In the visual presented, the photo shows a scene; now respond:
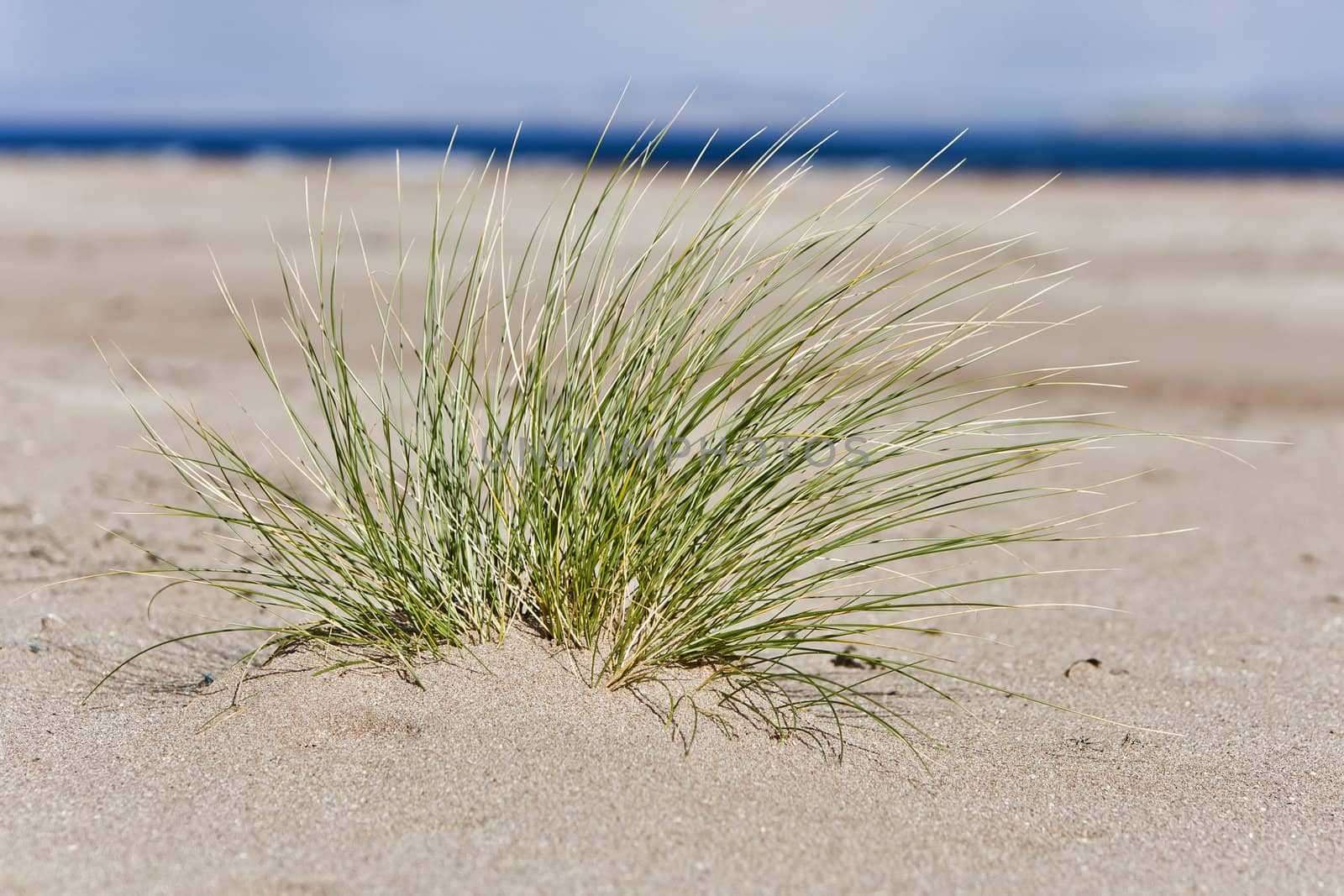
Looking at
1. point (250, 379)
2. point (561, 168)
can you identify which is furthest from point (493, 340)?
point (561, 168)

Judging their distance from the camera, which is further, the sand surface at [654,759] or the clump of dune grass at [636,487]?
the clump of dune grass at [636,487]

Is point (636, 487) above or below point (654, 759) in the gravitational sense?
above

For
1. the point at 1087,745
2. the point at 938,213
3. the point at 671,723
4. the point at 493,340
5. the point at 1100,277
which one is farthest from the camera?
the point at 938,213

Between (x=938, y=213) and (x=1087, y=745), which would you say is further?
(x=938, y=213)

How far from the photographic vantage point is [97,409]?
16.5 feet

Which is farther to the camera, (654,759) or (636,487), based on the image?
(636,487)

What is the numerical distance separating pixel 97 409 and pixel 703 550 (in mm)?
3712

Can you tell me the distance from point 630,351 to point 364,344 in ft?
18.6

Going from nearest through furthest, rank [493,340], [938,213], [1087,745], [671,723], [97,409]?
[671,723] → [1087,745] → [97,409] → [493,340] → [938,213]

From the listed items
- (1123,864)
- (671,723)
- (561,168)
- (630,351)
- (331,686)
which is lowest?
(561,168)

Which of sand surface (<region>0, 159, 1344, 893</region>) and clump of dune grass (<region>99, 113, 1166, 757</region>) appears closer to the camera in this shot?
sand surface (<region>0, 159, 1344, 893</region>)

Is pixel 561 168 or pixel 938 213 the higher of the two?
pixel 938 213

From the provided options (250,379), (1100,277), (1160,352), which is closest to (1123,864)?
(250,379)

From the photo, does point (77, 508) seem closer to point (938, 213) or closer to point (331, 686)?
point (331, 686)
